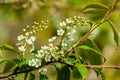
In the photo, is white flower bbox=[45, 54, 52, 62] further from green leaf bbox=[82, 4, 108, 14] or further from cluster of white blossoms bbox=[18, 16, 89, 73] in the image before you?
green leaf bbox=[82, 4, 108, 14]

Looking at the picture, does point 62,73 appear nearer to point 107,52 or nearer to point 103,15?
point 103,15

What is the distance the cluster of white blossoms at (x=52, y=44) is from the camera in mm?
1323

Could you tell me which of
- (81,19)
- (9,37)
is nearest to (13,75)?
(81,19)

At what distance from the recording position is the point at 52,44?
132cm

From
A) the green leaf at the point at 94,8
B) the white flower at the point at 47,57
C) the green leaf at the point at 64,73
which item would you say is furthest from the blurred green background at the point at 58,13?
the white flower at the point at 47,57

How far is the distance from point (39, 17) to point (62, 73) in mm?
2882

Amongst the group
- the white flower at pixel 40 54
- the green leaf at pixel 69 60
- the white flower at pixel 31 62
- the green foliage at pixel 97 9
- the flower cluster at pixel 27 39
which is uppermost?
the green foliage at pixel 97 9

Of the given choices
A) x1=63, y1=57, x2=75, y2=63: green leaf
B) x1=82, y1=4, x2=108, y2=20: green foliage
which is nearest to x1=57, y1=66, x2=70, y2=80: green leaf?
x1=63, y1=57, x2=75, y2=63: green leaf

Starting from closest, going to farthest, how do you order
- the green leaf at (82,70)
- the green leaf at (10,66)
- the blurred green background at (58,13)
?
the green leaf at (82,70) → the green leaf at (10,66) → the blurred green background at (58,13)

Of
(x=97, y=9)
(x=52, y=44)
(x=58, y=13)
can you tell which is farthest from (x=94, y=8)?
(x=58, y=13)

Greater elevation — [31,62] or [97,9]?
[97,9]

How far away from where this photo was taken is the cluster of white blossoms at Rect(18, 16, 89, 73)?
132 cm

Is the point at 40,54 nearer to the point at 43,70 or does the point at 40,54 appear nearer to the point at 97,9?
the point at 43,70

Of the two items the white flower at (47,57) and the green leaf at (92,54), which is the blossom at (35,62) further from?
the green leaf at (92,54)
